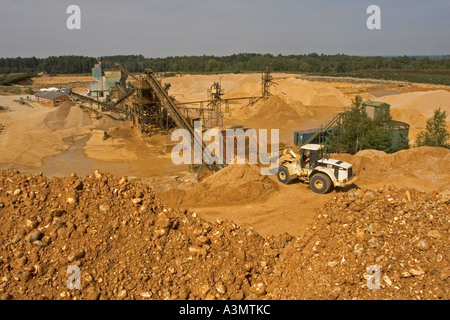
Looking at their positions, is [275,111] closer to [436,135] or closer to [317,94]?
[317,94]

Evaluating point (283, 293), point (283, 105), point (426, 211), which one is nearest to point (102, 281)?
point (283, 293)

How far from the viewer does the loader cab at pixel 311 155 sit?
1389 centimetres

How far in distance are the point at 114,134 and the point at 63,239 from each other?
23.8 meters

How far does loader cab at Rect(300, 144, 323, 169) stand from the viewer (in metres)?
13.9

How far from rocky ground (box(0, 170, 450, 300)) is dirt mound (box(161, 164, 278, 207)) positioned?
204 inches

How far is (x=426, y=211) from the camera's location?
741 centimetres

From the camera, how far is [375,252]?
6.71 m

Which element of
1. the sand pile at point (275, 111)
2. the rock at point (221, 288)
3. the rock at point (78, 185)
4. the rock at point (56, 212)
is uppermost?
the sand pile at point (275, 111)

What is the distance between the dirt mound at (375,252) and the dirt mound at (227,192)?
18.9 ft

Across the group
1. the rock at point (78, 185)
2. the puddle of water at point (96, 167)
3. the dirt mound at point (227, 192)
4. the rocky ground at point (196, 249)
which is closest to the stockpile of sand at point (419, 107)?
the puddle of water at point (96, 167)

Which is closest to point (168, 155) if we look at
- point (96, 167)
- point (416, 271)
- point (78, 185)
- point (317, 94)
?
point (96, 167)

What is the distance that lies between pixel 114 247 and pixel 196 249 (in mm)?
1751

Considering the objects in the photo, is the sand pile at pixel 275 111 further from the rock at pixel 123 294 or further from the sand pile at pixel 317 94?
the rock at pixel 123 294
